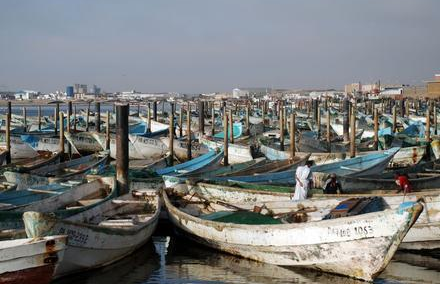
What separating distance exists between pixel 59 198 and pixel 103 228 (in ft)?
11.1

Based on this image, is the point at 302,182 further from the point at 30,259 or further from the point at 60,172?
the point at 60,172

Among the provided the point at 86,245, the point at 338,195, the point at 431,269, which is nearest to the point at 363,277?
the point at 431,269

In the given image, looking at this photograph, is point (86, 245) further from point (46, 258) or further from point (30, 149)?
Result: point (30, 149)

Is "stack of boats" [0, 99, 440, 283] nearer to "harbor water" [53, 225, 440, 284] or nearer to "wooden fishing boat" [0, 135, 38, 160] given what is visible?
"harbor water" [53, 225, 440, 284]

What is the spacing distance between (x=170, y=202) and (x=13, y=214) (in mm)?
4327

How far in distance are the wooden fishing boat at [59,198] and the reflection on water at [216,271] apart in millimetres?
1835

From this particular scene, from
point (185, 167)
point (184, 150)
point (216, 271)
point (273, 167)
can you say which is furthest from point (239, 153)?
point (216, 271)

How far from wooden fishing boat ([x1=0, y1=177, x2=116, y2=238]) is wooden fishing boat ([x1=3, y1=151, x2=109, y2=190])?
146cm

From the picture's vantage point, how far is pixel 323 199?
1394 centimetres

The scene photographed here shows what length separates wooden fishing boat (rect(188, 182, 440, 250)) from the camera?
43.0ft

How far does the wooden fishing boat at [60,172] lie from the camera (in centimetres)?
1814

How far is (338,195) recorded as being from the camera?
14.4 metres

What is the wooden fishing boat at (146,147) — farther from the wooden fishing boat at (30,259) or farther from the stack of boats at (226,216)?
the wooden fishing boat at (30,259)

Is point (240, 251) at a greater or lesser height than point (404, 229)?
lesser
